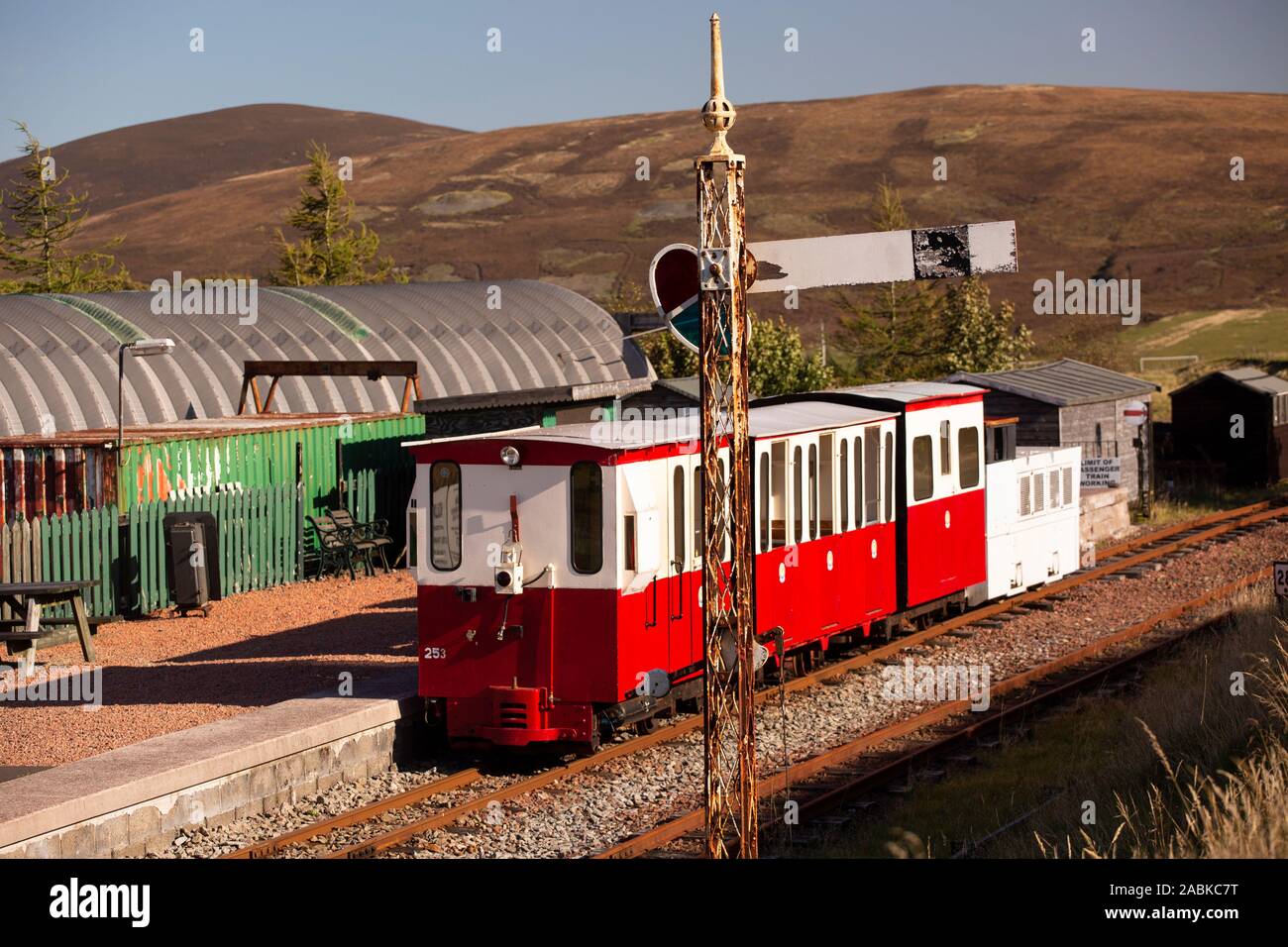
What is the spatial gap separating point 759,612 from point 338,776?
4538mm

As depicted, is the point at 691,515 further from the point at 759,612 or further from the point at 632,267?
the point at 632,267

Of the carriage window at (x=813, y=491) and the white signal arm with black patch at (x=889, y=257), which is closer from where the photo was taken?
the white signal arm with black patch at (x=889, y=257)

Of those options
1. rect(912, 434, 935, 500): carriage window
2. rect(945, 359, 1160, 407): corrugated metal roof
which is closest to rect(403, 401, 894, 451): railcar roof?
rect(912, 434, 935, 500): carriage window

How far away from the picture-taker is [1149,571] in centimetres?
2559

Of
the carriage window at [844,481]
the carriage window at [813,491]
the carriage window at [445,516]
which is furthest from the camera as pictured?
the carriage window at [844,481]

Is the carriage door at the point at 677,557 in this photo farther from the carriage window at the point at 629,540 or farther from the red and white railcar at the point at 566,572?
the carriage window at the point at 629,540

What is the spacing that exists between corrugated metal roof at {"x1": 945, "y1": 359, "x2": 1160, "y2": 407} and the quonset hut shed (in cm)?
765

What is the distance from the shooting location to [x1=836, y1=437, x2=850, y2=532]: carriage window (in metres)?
17.3

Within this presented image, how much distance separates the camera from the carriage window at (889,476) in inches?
728

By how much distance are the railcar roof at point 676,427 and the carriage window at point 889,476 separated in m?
0.34

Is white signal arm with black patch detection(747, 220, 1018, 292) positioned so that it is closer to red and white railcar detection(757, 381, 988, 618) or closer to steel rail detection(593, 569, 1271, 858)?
steel rail detection(593, 569, 1271, 858)

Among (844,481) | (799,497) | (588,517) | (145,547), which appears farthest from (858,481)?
(145,547)

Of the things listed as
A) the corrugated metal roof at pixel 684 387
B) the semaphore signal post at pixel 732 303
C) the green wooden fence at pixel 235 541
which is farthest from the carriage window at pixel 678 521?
the corrugated metal roof at pixel 684 387
